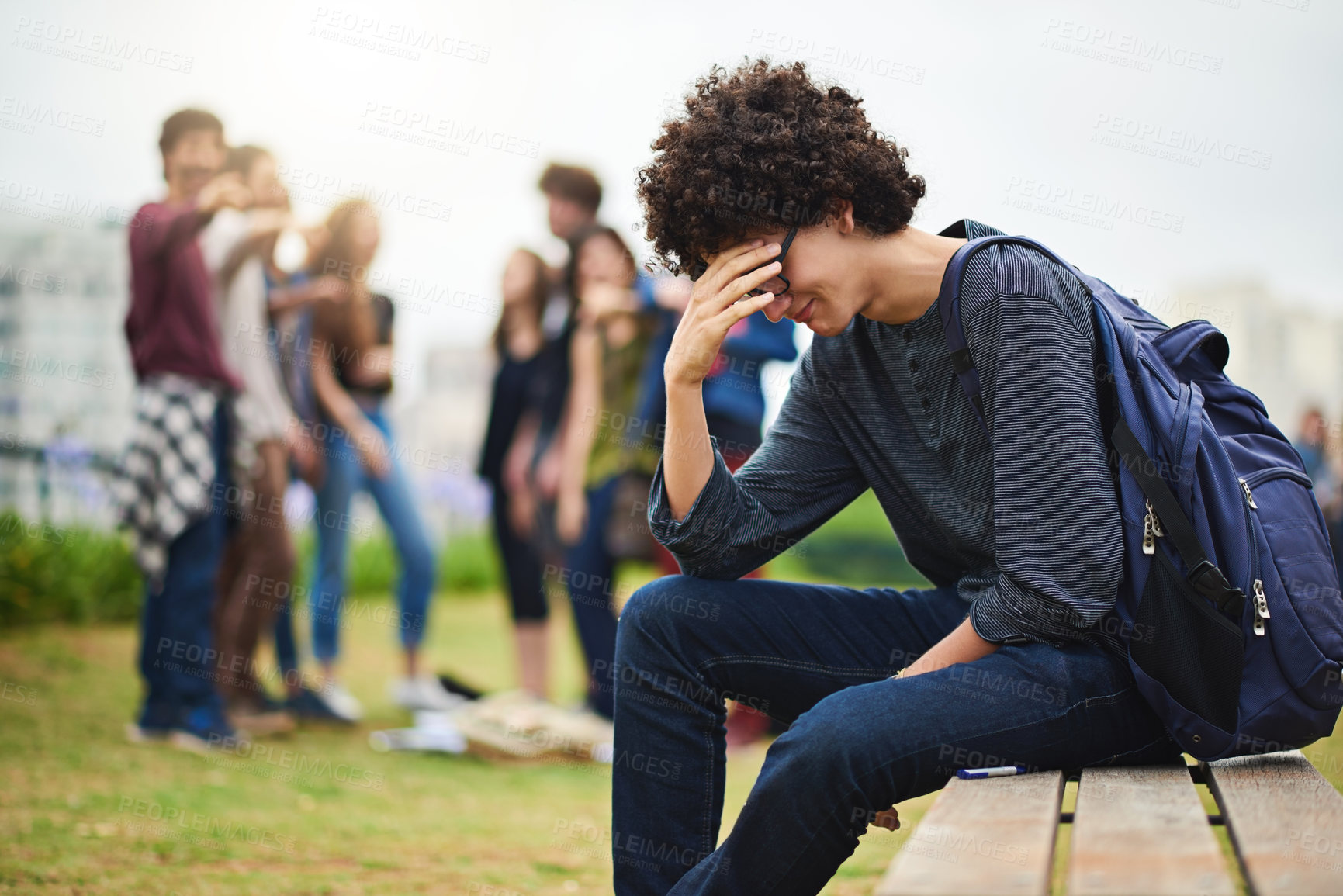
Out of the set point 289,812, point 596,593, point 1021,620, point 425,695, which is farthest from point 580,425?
point 1021,620

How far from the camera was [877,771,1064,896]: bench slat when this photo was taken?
1.10 metres

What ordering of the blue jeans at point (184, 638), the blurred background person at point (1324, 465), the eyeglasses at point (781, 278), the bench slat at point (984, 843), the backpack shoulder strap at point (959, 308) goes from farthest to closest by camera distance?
the blurred background person at point (1324, 465) < the blue jeans at point (184, 638) < the eyeglasses at point (781, 278) < the backpack shoulder strap at point (959, 308) < the bench slat at point (984, 843)

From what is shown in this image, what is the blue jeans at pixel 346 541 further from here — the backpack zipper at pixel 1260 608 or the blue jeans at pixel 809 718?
the backpack zipper at pixel 1260 608

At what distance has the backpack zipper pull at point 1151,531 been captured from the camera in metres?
1.59

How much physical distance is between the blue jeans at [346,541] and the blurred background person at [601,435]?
733 mm

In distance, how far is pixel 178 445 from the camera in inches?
184

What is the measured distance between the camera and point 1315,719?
1592mm

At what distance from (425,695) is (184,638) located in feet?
3.45

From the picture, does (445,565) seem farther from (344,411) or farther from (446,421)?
(344,411)

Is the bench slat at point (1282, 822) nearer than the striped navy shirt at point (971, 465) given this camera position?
Yes

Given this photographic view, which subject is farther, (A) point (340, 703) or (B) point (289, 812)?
(A) point (340, 703)

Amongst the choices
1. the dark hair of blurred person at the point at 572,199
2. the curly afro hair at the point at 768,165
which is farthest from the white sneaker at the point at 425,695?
the curly afro hair at the point at 768,165

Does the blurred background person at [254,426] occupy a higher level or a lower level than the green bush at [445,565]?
higher

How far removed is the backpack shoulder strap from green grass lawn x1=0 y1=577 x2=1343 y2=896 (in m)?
1.61
